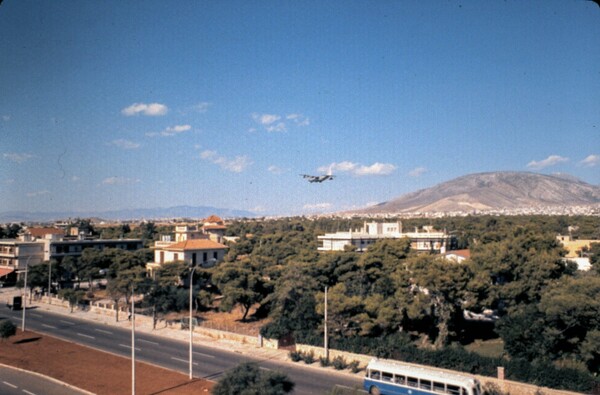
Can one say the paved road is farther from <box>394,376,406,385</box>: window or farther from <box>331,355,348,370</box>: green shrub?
<box>394,376,406,385</box>: window

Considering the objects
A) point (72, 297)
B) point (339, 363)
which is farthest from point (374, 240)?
point (339, 363)

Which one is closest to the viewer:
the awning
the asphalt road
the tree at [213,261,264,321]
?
the asphalt road

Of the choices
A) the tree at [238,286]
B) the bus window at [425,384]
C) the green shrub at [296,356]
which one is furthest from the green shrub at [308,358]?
the tree at [238,286]

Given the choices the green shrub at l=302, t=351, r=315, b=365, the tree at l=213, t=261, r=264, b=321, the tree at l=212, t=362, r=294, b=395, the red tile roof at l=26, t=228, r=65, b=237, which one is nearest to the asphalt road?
the green shrub at l=302, t=351, r=315, b=365

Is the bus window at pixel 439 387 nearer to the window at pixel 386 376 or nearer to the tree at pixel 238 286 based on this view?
the window at pixel 386 376

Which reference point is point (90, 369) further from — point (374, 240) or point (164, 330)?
point (374, 240)

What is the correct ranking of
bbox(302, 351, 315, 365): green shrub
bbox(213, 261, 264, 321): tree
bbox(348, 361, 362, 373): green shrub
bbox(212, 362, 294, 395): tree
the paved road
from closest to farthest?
bbox(212, 362, 294, 395): tree < the paved road < bbox(348, 361, 362, 373): green shrub < bbox(302, 351, 315, 365): green shrub < bbox(213, 261, 264, 321): tree

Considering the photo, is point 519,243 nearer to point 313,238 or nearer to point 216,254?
point 216,254
